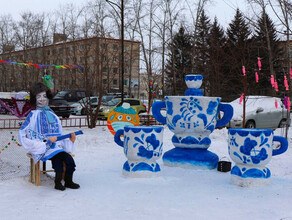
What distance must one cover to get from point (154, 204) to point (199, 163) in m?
2.09

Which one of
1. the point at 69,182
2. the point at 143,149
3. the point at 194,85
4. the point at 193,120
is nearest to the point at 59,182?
the point at 69,182

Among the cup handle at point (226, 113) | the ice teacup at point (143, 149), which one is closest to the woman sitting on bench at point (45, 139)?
the ice teacup at point (143, 149)

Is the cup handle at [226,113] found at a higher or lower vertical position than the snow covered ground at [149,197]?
higher

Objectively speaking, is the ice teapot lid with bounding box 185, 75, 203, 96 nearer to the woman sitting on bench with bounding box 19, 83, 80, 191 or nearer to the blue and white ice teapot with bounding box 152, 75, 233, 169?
the blue and white ice teapot with bounding box 152, 75, 233, 169

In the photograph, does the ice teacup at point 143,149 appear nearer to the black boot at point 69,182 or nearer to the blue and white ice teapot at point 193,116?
the blue and white ice teapot at point 193,116

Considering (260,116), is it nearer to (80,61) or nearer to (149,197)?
(149,197)

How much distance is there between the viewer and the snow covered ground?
3496mm

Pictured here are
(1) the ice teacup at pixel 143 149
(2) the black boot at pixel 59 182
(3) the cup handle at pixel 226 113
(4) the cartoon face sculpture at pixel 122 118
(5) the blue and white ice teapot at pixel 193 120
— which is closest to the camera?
(2) the black boot at pixel 59 182

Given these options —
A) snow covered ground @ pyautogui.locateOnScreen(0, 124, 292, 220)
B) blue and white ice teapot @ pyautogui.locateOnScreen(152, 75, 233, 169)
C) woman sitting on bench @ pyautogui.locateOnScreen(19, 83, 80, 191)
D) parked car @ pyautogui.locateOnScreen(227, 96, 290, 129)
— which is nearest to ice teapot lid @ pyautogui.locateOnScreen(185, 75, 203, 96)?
blue and white ice teapot @ pyautogui.locateOnScreen(152, 75, 233, 169)

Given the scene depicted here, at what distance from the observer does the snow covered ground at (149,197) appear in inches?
138

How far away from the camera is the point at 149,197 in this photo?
412 cm

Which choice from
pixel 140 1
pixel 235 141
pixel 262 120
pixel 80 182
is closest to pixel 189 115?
pixel 235 141

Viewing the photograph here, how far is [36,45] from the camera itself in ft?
107

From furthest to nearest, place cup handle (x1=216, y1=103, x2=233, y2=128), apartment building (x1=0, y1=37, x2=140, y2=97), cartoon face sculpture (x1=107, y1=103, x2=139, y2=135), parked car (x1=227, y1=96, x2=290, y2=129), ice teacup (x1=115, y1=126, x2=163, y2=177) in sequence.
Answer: apartment building (x1=0, y1=37, x2=140, y2=97), parked car (x1=227, y1=96, x2=290, y2=129), cartoon face sculpture (x1=107, y1=103, x2=139, y2=135), cup handle (x1=216, y1=103, x2=233, y2=128), ice teacup (x1=115, y1=126, x2=163, y2=177)
